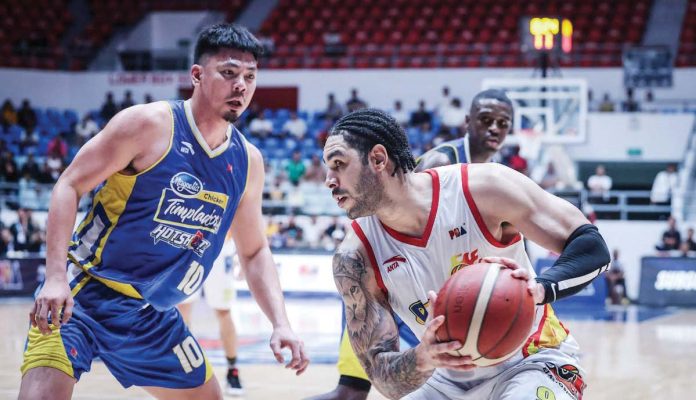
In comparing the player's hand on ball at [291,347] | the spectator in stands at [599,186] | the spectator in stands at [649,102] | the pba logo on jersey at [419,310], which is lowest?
the spectator in stands at [599,186]

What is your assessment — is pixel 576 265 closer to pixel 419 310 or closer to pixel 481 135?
pixel 419 310

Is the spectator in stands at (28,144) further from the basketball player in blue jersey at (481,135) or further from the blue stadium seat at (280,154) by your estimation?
the basketball player in blue jersey at (481,135)

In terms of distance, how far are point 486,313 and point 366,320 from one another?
67 centimetres

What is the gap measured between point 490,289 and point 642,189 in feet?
62.4

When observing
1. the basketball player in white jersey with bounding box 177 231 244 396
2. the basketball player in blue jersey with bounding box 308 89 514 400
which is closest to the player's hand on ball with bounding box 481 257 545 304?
the basketball player in blue jersey with bounding box 308 89 514 400

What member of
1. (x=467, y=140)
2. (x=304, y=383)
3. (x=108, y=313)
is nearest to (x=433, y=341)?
(x=108, y=313)

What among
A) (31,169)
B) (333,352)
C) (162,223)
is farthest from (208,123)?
(31,169)

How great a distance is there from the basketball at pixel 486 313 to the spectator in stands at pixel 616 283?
12468mm

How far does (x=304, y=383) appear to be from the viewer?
26.9 feet

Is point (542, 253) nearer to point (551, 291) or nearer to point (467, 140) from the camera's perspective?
point (467, 140)

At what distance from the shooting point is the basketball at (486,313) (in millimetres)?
3102

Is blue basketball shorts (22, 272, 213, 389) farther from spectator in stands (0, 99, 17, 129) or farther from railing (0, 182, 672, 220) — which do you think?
spectator in stands (0, 99, 17, 129)

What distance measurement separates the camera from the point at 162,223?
4293 mm

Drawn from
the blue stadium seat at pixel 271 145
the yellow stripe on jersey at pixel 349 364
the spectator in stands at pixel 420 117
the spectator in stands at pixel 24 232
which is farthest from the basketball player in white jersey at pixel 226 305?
the spectator in stands at pixel 420 117
